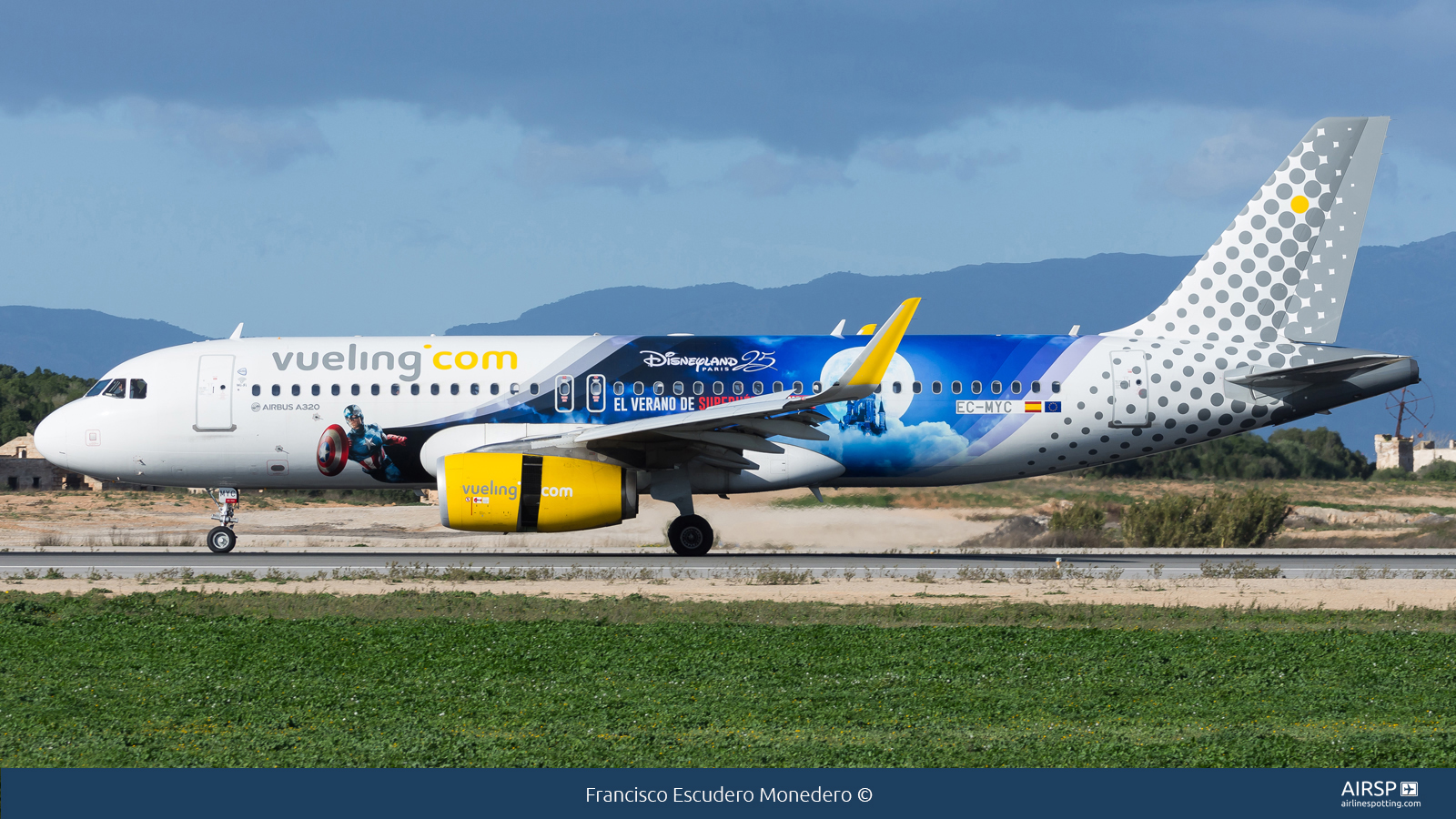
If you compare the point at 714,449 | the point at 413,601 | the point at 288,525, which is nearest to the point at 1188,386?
the point at 714,449

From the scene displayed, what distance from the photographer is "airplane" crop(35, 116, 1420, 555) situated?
70.8 feet

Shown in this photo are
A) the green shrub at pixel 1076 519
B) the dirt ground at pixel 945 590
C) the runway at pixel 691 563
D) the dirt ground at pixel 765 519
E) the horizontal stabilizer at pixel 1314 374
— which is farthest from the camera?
the green shrub at pixel 1076 519

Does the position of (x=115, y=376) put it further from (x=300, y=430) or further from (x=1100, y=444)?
(x=1100, y=444)

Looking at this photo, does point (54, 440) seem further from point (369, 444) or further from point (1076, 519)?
point (1076, 519)

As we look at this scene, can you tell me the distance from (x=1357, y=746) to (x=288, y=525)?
30295 millimetres

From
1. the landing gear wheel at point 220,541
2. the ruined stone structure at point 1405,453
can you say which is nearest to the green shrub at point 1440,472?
the ruined stone structure at point 1405,453

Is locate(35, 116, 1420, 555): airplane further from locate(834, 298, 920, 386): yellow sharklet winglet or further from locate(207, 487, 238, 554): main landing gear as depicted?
locate(834, 298, 920, 386): yellow sharklet winglet

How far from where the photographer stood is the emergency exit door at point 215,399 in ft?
72.8

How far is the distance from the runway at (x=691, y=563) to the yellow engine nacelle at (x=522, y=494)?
0.68 meters

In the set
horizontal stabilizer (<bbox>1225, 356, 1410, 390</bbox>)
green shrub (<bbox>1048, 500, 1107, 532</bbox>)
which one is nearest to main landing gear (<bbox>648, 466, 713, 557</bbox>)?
horizontal stabilizer (<bbox>1225, 356, 1410, 390</bbox>)

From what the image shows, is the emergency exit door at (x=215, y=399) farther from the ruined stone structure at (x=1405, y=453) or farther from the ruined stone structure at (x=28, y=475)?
the ruined stone structure at (x=1405, y=453)

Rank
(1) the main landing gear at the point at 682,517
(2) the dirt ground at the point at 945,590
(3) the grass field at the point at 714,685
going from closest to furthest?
1. (3) the grass field at the point at 714,685
2. (2) the dirt ground at the point at 945,590
3. (1) the main landing gear at the point at 682,517

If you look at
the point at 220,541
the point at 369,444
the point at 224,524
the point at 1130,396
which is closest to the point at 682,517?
the point at 369,444

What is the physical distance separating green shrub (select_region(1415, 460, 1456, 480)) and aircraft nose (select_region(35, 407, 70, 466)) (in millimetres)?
44745
